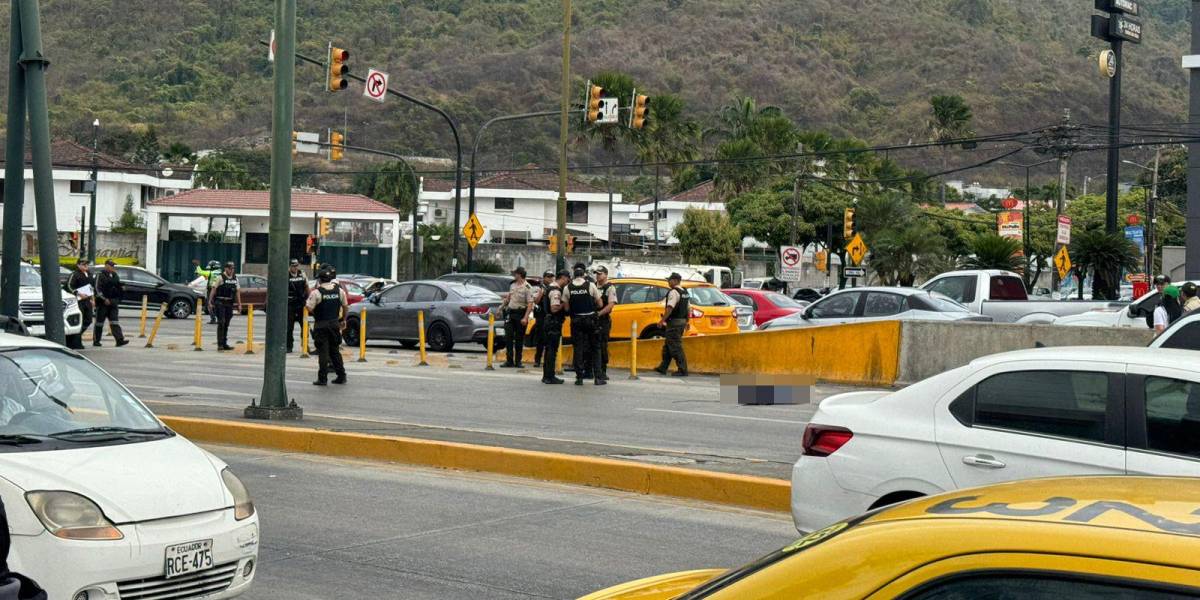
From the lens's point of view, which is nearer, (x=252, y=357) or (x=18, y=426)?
(x=18, y=426)

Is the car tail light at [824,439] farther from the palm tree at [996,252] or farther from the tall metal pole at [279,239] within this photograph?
the palm tree at [996,252]

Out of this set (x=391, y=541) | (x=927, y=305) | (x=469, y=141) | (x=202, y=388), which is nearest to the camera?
(x=391, y=541)

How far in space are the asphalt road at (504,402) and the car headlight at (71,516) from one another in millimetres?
6250

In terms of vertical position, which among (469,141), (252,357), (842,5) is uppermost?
(842,5)

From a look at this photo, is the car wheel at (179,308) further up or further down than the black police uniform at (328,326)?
further down

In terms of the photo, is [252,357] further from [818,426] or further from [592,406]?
[818,426]

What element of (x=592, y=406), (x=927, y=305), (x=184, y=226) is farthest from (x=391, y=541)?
(x=184, y=226)

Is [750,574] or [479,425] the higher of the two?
[750,574]

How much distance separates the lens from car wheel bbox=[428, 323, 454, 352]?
2727cm

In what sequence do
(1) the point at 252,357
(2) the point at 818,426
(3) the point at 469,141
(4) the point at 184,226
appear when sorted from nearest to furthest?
(2) the point at 818,426, (1) the point at 252,357, (4) the point at 184,226, (3) the point at 469,141

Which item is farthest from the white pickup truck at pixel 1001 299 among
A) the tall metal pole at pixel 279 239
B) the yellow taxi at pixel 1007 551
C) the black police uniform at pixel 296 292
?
the yellow taxi at pixel 1007 551

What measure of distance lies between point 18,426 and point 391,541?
2867mm

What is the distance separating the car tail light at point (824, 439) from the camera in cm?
749

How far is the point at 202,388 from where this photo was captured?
18.7 meters
